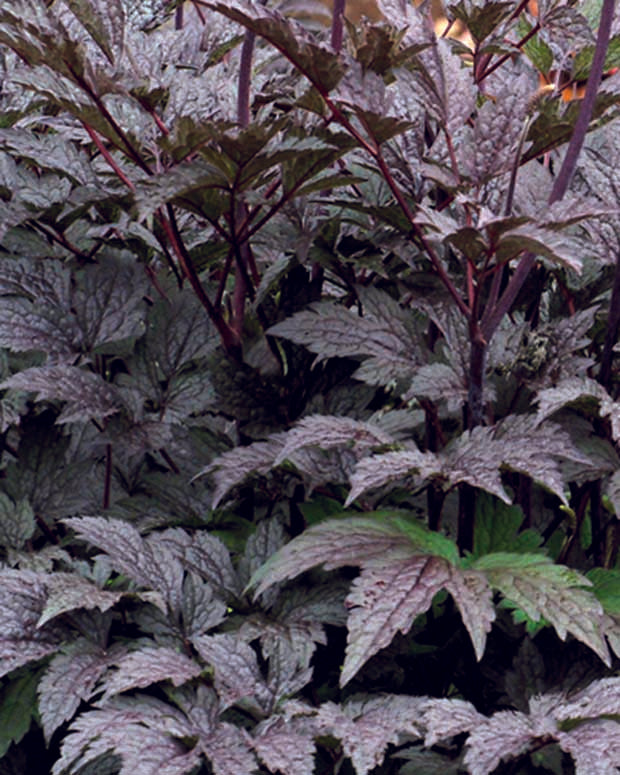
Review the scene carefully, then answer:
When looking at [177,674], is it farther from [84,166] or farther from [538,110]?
[538,110]

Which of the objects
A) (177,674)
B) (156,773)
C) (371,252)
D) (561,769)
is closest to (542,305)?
(371,252)

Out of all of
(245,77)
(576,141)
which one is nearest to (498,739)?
(576,141)

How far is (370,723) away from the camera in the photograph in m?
1.30

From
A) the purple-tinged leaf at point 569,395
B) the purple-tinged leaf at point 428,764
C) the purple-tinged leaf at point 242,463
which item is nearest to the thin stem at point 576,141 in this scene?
the purple-tinged leaf at point 569,395

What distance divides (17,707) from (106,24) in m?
0.97

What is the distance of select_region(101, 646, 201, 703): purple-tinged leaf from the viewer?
1.29 metres

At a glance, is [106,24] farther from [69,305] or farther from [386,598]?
[386,598]

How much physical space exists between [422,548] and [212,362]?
1.54 feet

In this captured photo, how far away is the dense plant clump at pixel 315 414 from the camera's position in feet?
4.30

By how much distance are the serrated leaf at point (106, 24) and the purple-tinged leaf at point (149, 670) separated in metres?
0.84

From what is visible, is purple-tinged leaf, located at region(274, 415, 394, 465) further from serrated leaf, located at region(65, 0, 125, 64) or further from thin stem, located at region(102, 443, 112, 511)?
serrated leaf, located at region(65, 0, 125, 64)

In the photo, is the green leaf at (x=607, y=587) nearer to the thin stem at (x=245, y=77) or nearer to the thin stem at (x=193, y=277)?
the thin stem at (x=193, y=277)

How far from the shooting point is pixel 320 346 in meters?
1.56

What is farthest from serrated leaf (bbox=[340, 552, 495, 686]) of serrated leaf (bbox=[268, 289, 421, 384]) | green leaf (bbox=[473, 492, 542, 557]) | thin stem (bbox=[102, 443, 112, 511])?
thin stem (bbox=[102, 443, 112, 511])
